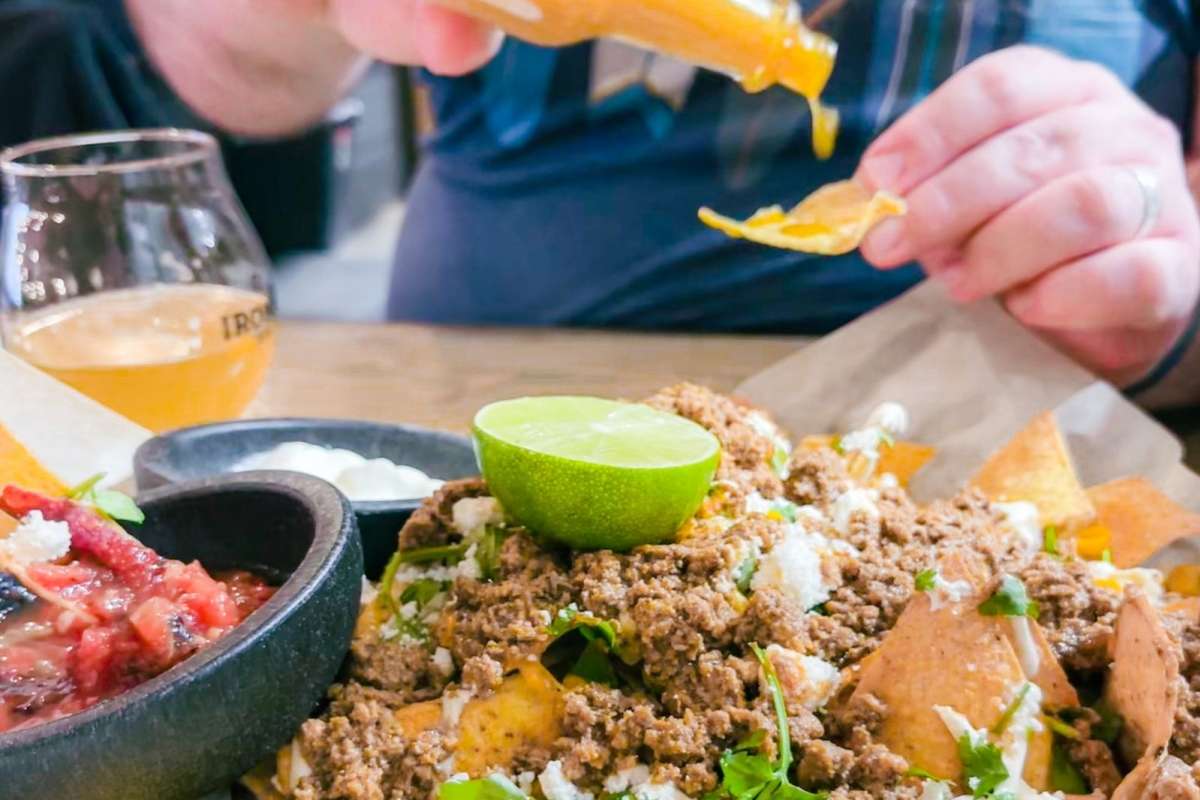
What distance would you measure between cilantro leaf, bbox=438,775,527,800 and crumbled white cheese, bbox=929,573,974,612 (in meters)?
0.39

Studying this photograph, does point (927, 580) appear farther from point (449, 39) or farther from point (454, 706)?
point (449, 39)

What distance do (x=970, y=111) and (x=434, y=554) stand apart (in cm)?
103

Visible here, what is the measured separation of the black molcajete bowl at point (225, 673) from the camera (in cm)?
82

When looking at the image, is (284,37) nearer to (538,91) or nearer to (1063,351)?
(538,91)

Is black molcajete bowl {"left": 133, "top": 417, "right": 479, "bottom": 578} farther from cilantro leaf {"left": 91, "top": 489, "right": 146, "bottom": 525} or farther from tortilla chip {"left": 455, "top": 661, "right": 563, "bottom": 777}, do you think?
tortilla chip {"left": 455, "top": 661, "right": 563, "bottom": 777}

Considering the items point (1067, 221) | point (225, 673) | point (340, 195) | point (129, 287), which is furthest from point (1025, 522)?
point (340, 195)

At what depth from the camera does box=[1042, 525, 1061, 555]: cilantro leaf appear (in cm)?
129

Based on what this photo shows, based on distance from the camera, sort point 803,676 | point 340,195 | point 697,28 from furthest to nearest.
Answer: point 340,195 → point 697,28 → point 803,676

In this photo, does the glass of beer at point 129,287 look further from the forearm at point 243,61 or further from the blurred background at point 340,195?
the blurred background at point 340,195

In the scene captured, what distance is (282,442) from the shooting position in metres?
1.58

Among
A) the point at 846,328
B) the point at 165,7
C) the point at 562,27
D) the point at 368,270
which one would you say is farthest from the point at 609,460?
the point at 368,270

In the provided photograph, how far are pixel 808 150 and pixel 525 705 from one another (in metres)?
1.47

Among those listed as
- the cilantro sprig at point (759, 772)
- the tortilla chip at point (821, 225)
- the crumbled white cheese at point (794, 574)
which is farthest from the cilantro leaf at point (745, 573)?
the tortilla chip at point (821, 225)

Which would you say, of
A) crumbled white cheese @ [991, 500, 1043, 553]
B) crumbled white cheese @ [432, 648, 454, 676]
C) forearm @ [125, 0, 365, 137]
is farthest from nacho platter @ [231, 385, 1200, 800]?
forearm @ [125, 0, 365, 137]
